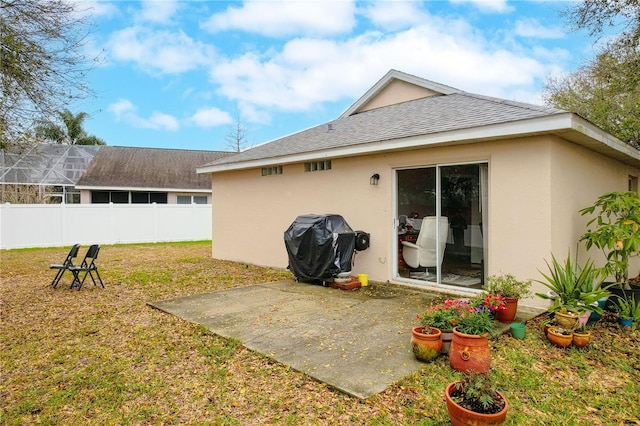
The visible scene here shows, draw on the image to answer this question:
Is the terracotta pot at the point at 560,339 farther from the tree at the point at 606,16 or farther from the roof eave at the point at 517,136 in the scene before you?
the tree at the point at 606,16

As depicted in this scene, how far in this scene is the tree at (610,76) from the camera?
830 cm

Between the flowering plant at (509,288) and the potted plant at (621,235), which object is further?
the potted plant at (621,235)

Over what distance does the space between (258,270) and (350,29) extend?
735cm

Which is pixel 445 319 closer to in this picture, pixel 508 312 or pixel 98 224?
pixel 508 312

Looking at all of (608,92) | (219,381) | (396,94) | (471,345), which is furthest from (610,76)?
(219,381)

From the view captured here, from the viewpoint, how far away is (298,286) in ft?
23.8

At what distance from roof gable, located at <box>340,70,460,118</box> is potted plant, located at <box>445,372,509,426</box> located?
841 cm

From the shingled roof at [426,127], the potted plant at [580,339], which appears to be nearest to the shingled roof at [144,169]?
the shingled roof at [426,127]

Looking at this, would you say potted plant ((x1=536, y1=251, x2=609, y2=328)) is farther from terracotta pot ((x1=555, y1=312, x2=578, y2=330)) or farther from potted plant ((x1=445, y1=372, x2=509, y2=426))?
potted plant ((x1=445, y1=372, x2=509, y2=426))

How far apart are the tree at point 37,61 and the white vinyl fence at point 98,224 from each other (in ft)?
32.6

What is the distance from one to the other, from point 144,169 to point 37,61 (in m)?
17.4

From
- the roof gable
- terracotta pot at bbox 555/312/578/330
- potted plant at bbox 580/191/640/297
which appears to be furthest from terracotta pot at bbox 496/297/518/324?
the roof gable

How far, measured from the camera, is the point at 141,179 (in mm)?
20625

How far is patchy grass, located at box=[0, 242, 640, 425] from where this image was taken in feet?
9.39
